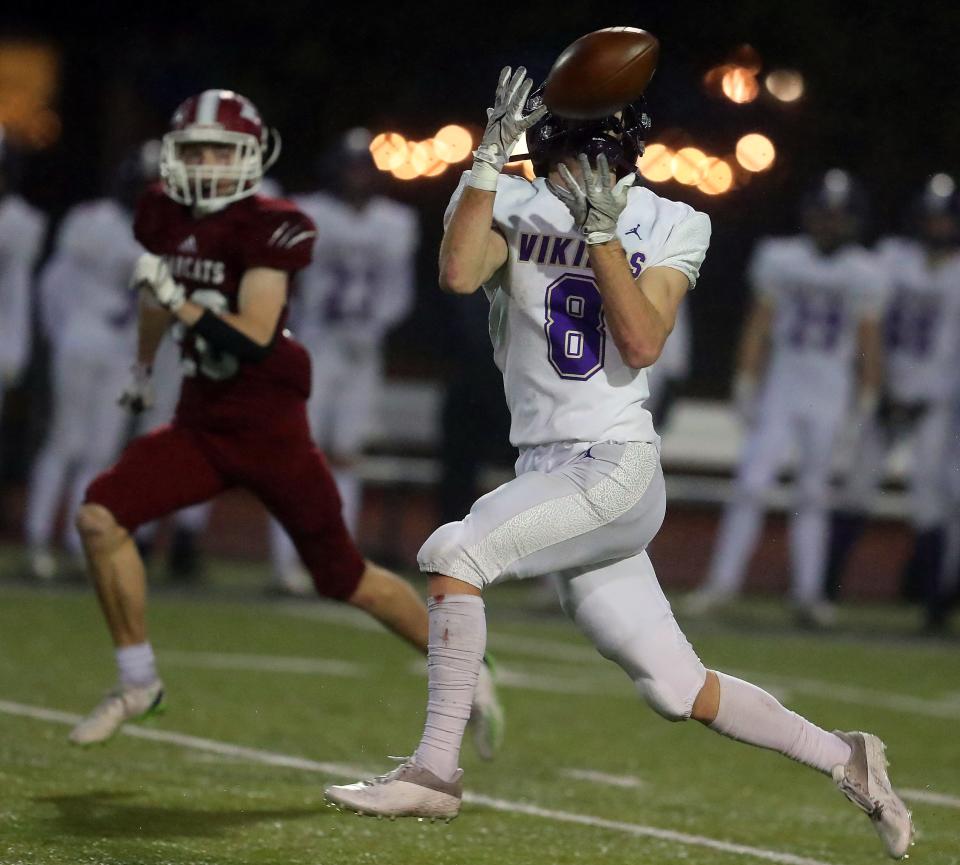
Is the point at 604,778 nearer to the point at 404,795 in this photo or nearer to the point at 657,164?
the point at 404,795

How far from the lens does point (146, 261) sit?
4996mm

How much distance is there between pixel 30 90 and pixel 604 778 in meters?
13.5

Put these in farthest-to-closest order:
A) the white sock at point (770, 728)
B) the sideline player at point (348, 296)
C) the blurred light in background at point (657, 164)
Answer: the blurred light in background at point (657, 164) → the sideline player at point (348, 296) → the white sock at point (770, 728)

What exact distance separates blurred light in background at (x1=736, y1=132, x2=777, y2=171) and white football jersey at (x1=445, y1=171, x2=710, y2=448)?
7158mm

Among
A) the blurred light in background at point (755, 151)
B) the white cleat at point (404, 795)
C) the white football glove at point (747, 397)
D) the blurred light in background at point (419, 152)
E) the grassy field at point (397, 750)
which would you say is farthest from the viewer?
the blurred light in background at point (419, 152)

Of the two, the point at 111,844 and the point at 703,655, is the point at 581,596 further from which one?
the point at 703,655

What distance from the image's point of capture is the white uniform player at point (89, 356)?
32.2ft

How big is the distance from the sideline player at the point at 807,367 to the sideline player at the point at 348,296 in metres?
1.75

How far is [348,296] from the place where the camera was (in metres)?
9.95

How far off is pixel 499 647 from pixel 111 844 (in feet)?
13.8

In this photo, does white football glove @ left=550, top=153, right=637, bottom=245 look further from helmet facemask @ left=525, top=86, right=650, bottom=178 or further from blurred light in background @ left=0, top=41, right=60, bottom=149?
blurred light in background @ left=0, top=41, right=60, bottom=149

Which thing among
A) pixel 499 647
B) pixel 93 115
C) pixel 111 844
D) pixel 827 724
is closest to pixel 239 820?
pixel 111 844

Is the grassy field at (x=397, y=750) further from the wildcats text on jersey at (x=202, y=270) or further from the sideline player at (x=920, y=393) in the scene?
the wildcats text on jersey at (x=202, y=270)

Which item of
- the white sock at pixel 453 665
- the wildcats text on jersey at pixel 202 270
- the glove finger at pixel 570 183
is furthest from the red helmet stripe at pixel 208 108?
the white sock at pixel 453 665
